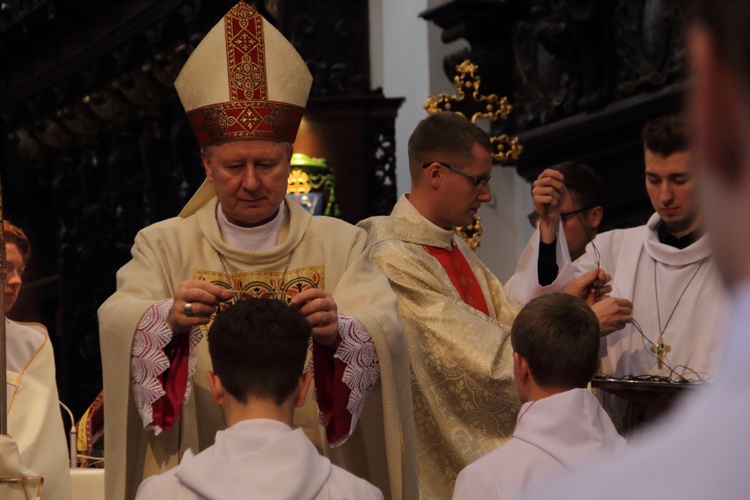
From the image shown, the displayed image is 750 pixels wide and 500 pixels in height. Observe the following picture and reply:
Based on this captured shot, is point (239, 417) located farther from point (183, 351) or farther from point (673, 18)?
point (673, 18)

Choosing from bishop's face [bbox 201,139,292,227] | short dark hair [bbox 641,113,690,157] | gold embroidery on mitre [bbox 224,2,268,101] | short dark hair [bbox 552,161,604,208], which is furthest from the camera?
short dark hair [bbox 552,161,604,208]

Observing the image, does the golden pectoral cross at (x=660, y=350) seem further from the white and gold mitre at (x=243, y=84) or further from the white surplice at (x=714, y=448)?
the white surplice at (x=714, y=448)

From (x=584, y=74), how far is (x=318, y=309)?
14.7 ft

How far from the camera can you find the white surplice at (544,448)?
113 inches

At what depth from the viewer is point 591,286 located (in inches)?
181

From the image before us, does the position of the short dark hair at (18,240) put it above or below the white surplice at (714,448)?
above

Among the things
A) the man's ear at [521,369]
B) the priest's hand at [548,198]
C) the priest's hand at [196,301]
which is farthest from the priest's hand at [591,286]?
the priest's hand at [196,301]

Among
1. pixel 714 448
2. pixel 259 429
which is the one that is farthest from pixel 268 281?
pixel 714 448

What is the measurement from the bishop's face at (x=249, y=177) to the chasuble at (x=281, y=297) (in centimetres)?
12

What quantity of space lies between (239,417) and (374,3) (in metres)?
7.05

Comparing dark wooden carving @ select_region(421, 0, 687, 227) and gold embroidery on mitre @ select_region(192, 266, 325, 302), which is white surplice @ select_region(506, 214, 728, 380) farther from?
dark wooden carving @ select_region(421, 0, 687, 227)

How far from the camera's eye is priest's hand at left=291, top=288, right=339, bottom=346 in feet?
11.1

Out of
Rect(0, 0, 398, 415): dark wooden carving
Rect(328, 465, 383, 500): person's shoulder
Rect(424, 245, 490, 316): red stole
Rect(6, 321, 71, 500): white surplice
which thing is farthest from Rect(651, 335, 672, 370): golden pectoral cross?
Rect(0, 0, 398, 415): dark wooden carving

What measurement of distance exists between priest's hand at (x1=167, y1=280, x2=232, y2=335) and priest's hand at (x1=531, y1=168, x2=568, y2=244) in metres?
1.69
